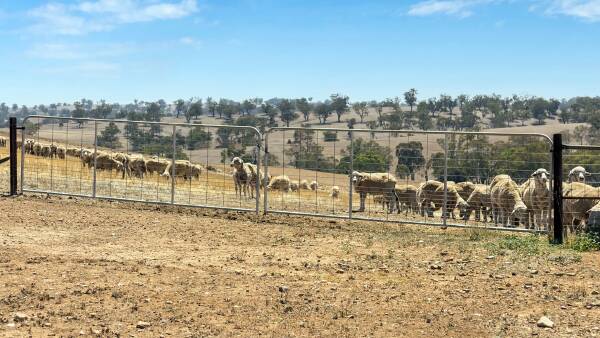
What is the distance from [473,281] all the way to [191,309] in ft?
12.0

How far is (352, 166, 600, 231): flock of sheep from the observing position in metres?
12.9

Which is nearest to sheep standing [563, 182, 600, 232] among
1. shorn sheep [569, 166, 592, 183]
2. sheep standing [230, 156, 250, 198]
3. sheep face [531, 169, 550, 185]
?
sheep face [531, 169, 550, 185]

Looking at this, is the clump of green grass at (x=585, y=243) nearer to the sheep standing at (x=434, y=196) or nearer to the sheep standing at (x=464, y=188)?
the sheep standing at (x=434, y=196)

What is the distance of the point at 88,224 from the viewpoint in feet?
42.2

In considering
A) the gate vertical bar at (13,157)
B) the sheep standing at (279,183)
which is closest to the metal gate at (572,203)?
the sheep standing at (279,183)

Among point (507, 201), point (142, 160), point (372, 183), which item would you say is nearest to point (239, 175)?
point (372, 183)

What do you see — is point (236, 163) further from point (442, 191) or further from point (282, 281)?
point (282, 281)

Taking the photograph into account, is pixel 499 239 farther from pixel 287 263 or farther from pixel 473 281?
pixel 287 263

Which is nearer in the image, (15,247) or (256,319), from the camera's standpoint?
(256,319)

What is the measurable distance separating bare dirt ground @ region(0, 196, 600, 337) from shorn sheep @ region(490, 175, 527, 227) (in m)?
1.66

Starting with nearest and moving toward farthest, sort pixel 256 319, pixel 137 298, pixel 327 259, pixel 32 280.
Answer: pixel 256 319, pixel 137 298, pixel 32 280, pixel 327 259

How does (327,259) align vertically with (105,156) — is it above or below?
below

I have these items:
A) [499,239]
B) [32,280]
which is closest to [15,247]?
[32,280]

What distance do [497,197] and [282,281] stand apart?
26.1ft
